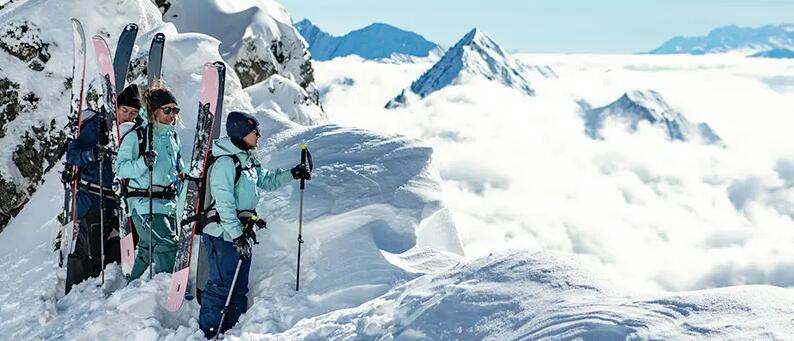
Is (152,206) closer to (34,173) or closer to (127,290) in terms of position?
(127,290)

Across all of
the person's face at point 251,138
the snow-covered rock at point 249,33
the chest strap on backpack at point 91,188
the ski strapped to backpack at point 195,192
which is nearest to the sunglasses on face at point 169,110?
the ski strapped to backpack at point 195,192

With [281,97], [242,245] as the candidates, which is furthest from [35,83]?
[242,245]

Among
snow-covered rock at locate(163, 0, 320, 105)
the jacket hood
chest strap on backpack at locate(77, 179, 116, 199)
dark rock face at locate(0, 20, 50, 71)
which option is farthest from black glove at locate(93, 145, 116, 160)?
snow-covered rock at locate(163, 0, 320, 105)

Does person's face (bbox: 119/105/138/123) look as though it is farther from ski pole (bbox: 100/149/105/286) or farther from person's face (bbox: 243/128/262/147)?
person's face (bbox: 243/128/262/147)

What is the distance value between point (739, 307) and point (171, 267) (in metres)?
6.98

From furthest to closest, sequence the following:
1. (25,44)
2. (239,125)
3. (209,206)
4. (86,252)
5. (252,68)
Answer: (252,68) < (25,44) < (86,252) < (209,206) < (239,125)

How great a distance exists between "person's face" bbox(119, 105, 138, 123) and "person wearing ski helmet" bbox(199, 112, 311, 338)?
2308 millimetres

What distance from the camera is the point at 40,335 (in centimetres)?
837

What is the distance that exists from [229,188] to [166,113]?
1.99 meters

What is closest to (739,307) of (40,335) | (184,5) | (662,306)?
(662,306)

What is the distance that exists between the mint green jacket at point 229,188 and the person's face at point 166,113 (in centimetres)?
157

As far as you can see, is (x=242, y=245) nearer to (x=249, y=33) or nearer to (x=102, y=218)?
(x=102, y=218)

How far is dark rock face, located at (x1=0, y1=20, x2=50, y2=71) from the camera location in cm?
1548

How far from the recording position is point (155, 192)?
8.55 meters
